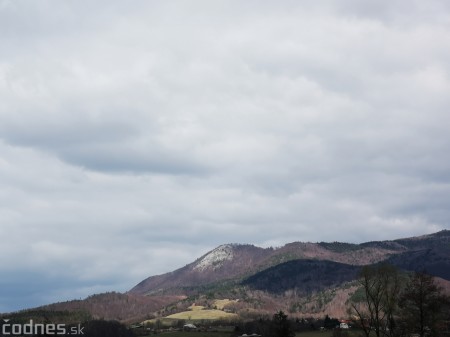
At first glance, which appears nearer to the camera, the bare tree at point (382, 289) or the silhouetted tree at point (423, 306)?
the silhouetted tree at point (423, 306)

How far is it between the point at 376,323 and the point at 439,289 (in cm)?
952

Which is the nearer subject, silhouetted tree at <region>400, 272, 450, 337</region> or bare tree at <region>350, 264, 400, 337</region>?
silhouetted tree at <region>400, 272, 450, 337</region>

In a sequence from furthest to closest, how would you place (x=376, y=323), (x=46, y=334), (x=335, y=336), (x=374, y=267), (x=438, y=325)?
(x=335, y=336), (x=46, y=334), (x=374, y=267), (x=376, y=323), (x=438, y=325)

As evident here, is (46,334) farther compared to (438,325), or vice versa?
(46,334)

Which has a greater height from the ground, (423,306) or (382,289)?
(382,289)

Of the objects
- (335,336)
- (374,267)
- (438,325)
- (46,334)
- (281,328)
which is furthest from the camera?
(335,336)

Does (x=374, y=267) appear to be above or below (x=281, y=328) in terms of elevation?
above

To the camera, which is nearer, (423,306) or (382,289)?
(423,306)

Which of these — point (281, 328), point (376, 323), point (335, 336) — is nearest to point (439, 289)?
point (376, 323)

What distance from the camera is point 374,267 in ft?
262

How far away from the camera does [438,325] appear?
68688 mm

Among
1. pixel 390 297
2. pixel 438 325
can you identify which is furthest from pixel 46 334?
pixel 438 325

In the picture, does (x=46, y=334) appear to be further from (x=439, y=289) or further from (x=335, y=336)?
(x=335, y=336)

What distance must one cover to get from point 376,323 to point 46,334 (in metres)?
60.1
